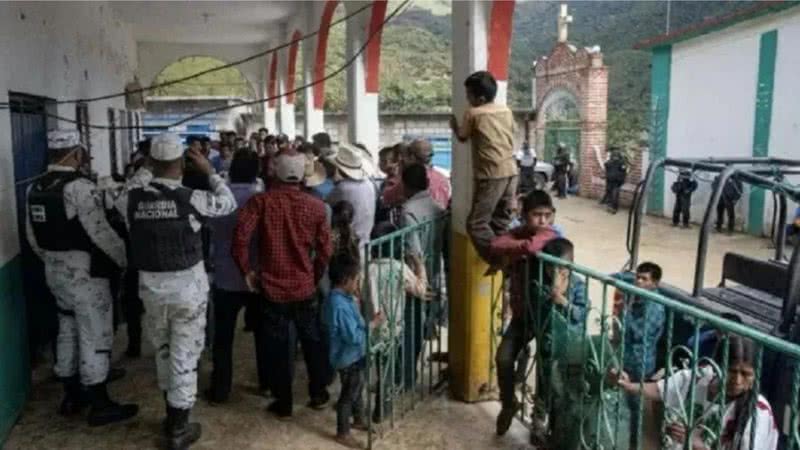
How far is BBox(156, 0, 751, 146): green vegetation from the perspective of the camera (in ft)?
96.6

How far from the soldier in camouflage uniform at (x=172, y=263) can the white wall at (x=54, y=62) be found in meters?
0.82

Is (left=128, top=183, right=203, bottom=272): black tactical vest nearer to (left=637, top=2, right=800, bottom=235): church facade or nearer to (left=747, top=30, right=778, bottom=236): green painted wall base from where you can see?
(left=637, top=2, right=800, bottom=235): church facade

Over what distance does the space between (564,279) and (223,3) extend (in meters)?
9.48

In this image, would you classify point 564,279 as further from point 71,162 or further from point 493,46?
point 71,162

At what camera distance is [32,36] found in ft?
15.4

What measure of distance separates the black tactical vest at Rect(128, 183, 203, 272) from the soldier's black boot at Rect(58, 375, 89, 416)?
3.24 ft

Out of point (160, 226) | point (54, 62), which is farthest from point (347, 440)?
point (54, 62)

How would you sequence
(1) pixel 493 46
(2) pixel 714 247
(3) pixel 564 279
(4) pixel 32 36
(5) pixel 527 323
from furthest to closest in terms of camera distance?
(2) pixel 714 247 < (4) pixel 32 36 < (1) pixel 493 46 < (5) pixel 527 323 < (3) pixel 564 279

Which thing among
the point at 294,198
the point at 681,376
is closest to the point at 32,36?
the point at 294,198

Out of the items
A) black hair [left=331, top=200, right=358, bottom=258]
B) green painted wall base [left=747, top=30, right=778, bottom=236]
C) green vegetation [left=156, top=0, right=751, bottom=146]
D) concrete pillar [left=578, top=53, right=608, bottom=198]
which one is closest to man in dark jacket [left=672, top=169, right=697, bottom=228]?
green painted wall base [left=747, top=30, right=778, bottom=236]

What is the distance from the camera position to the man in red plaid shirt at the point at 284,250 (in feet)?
12.1

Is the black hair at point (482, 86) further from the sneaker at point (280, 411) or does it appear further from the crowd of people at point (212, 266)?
the sneaker at point (280, 411)

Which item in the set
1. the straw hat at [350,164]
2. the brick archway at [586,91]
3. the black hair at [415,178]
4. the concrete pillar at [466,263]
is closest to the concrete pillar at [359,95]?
the straw hat at [350,164]

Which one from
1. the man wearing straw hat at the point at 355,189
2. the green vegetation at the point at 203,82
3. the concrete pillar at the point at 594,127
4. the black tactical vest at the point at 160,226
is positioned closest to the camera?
the black tactical vest at the point at 160,226
